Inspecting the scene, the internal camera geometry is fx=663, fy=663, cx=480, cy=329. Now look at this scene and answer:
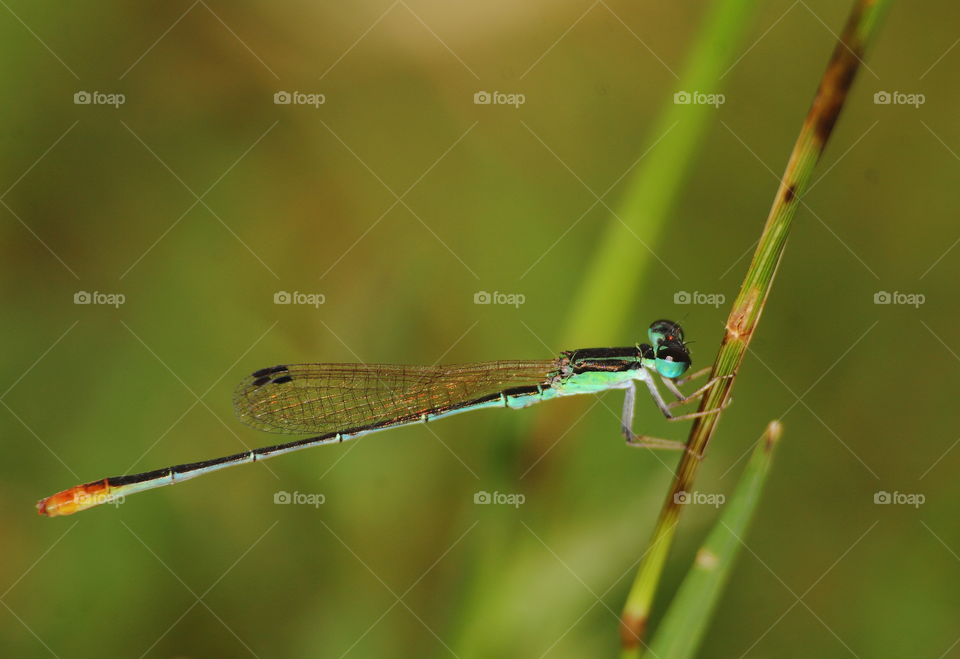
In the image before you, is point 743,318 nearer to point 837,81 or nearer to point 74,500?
point 837,81

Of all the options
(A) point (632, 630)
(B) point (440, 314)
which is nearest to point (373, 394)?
(B) point (440, 314)

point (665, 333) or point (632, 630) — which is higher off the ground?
point (665, 333)

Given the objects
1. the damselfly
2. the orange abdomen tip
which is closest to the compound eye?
the damselfly

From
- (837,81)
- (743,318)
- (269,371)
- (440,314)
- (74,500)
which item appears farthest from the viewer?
(440,314)

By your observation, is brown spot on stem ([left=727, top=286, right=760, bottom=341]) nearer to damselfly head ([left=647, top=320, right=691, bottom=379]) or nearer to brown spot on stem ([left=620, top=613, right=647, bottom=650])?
brown spot on stem ([left=620, top=613, right=647, bottom=650])

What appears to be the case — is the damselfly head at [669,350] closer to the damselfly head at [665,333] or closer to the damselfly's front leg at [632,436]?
the damselfly head at [665,333]

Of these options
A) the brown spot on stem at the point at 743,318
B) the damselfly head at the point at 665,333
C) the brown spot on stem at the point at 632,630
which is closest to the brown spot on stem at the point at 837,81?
the brown spot on stem at the point at 743,318
